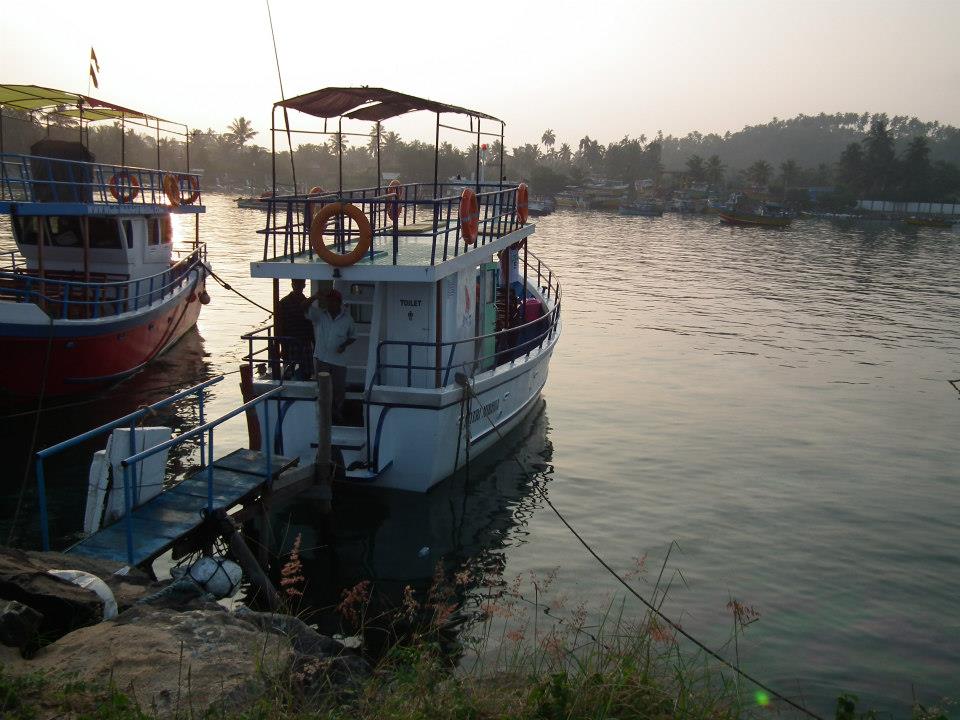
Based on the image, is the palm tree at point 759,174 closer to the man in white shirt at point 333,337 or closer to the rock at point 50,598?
the man in white shirt at point 333,337

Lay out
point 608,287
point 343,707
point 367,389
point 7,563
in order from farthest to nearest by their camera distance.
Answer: point 608,287, point 367,389, point 7,563, point 343,707

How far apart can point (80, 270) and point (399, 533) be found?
10.8 meters

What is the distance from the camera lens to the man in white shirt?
36.2 ft

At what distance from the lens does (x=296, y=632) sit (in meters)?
6.59

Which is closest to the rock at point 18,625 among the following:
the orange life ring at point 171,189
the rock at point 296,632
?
the rock at point 296,632

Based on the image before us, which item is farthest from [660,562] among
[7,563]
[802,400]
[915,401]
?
[915,401]

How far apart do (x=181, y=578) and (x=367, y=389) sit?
3.65 metres

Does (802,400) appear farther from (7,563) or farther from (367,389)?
(7,563)

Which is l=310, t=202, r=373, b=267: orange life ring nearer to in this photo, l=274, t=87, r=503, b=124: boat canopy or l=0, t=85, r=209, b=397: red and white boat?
l=274, t=87, r=503, b=124: boat canopy

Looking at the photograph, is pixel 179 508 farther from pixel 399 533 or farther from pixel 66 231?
pixel 66 231

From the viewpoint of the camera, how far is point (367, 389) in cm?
1085

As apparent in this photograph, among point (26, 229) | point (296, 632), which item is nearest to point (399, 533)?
point (296, 632)

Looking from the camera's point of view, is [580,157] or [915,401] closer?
[915,401]

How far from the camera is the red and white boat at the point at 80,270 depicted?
1424cm
